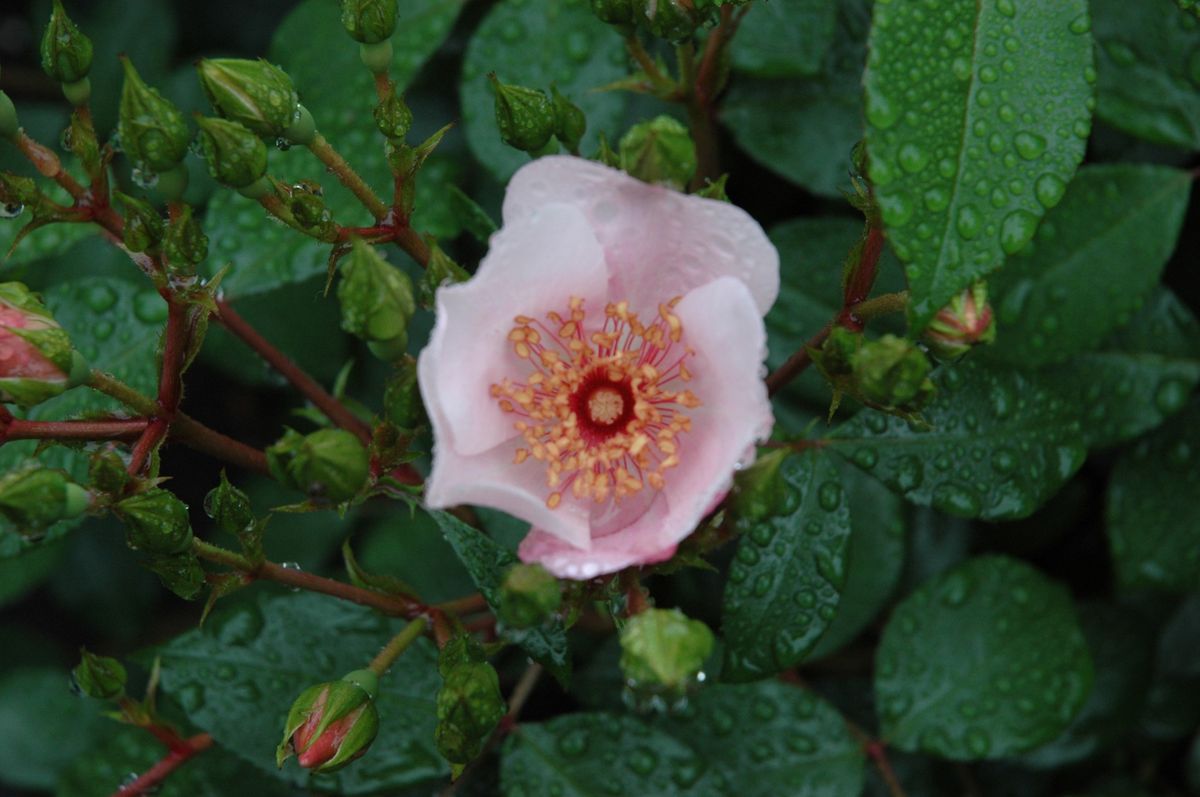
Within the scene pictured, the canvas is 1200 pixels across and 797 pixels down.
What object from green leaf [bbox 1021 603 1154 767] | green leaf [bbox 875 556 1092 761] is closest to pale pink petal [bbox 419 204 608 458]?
green leaf [bbox 875 556 1092 761]

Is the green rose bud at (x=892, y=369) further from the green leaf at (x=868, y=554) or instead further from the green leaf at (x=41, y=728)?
the green leaf at (x=41, y=728)

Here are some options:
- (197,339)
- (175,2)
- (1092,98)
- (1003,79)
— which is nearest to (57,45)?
(197,339)

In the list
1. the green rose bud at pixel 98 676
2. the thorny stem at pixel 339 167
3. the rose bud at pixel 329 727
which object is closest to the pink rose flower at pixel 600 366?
the thorny stem at pixel 339 167

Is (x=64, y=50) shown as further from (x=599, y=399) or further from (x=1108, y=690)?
(x=1108, y=690)

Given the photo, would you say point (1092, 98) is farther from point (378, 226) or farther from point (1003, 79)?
point (378, 226)

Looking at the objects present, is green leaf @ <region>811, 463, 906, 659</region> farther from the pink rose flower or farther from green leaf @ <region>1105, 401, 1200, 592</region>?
the pink rose flower
